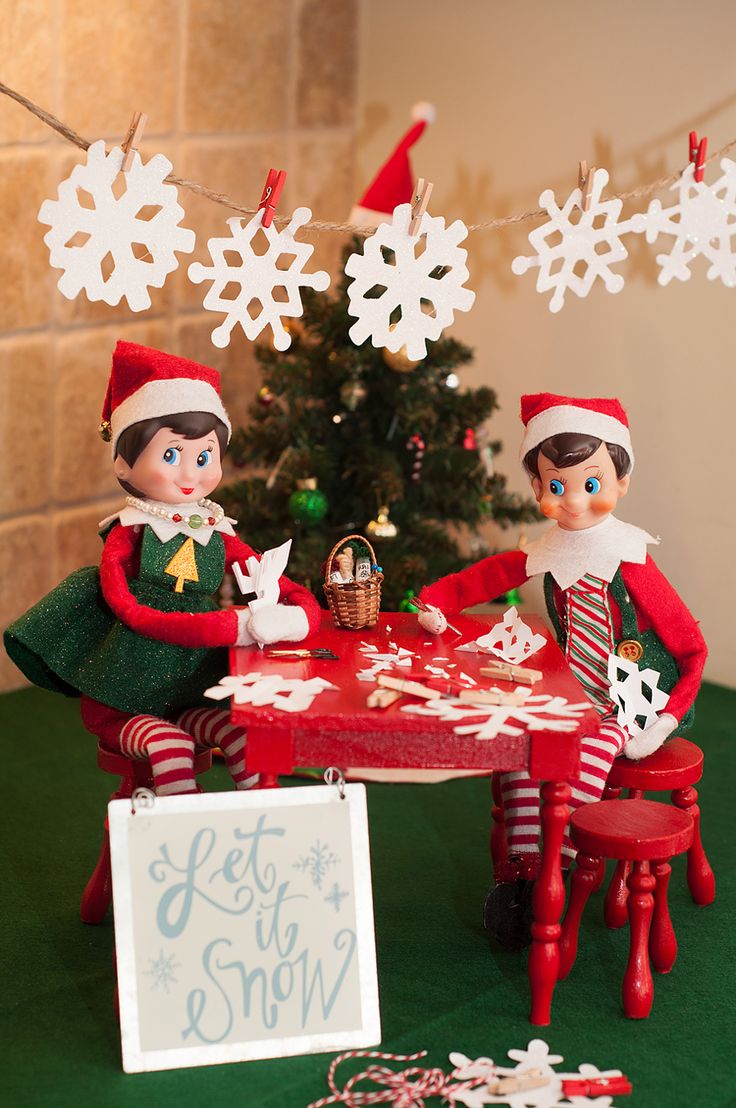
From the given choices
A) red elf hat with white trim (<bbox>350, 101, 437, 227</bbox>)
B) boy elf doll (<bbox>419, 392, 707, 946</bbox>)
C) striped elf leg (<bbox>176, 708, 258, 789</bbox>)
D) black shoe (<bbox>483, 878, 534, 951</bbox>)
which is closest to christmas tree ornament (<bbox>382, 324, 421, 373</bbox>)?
red elf hat with white trim (<bbox>350, 101, 437, 227</bbox>)

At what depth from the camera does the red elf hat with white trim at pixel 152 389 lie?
2518 mm

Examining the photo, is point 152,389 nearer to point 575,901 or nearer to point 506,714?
point 506,714

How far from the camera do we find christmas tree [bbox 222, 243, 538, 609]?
3408 mm

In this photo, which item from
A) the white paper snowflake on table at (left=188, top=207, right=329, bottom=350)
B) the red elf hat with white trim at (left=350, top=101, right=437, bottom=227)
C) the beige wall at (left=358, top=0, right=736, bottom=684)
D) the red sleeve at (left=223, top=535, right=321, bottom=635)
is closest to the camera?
the white paper snowflake on table at (left=188, top=207, right=329, bottom=350)

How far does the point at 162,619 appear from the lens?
245 cm

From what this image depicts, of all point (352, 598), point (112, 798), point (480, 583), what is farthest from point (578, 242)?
point (112, 798)

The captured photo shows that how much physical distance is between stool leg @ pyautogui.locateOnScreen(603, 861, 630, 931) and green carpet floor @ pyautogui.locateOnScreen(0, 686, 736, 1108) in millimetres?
28

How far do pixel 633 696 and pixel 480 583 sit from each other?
15.4 inches

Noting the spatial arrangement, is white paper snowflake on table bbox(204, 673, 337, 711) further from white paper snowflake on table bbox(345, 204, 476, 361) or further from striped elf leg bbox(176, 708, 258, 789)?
white paper snowflake on table bbox(345, 204, 476, 361)

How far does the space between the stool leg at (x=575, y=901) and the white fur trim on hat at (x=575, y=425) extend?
2.53 feet

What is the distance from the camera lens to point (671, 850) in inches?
93.9

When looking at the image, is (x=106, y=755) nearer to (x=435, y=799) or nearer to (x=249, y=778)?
(x=249, y=778)

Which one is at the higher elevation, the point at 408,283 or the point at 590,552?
the point at 408,283

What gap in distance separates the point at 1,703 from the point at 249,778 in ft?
5.11
